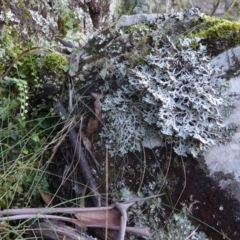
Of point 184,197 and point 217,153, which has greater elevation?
point 217,153

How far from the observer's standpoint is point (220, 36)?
1468mm

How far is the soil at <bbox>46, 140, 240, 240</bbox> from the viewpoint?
4.36 ft


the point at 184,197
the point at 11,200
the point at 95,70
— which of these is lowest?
the point at 11,200

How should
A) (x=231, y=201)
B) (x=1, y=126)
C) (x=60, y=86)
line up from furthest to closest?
(x=60, y=86) < (x=1, y=126) < (x=231, y=201)

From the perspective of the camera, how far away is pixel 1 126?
4.96ft

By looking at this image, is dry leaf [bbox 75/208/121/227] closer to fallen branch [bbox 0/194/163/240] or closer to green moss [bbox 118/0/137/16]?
fallen branch [bbox 0/194/163/240]

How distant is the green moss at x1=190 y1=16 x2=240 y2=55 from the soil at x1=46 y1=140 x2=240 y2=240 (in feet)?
1.23

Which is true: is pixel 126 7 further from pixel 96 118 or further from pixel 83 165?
pixel 83 165

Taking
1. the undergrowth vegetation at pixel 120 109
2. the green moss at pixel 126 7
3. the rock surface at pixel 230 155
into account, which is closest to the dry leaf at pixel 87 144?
the undergrowth vegetation at pixel 120 109

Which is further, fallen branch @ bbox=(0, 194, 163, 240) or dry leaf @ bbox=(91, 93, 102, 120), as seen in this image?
dry leaf @ bbox=(91, 93, 102, 120)

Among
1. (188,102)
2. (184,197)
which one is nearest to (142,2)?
(188,102)

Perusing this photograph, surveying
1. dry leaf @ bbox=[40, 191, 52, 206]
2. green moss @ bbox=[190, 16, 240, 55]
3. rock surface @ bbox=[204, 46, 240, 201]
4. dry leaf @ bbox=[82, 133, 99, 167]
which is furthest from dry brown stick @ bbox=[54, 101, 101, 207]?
green moss @ bbox=[190, 16, 240, 55]

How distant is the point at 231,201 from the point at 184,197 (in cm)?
14

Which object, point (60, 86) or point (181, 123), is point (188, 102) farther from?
point (60, 86)
